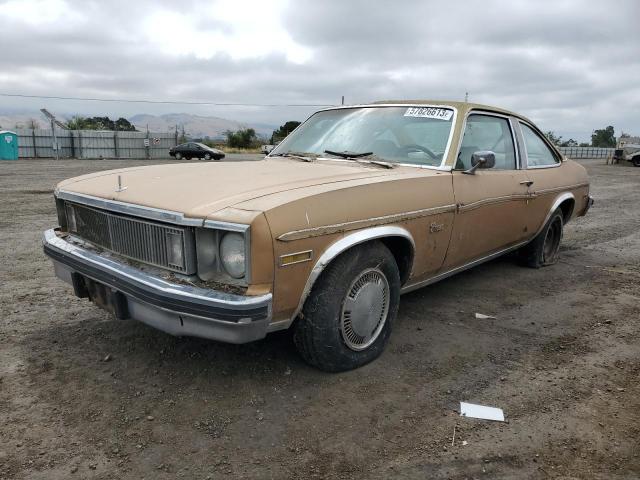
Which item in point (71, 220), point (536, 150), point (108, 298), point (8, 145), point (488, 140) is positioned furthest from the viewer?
point (8, 145)

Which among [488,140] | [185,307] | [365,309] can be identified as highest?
[488,140]

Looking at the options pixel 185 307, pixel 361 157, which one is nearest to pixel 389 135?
pixel 361 157

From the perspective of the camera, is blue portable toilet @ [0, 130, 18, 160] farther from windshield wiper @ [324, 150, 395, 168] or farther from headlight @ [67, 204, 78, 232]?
windshield wiper @ [324, 150, 395, 168]

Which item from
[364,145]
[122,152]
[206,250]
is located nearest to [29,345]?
[206,250]

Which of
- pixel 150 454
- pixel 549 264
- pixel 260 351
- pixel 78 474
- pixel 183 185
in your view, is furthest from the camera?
pixel 549 264

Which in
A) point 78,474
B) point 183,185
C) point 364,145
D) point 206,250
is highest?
point 364,145

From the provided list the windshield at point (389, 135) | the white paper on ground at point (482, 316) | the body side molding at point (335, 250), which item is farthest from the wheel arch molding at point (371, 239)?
the white paper on ground at point (482, 316)

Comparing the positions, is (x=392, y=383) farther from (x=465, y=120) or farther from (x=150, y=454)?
(x=465, y=120)

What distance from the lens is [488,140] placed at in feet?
13.6

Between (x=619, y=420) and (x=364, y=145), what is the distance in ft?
7.87

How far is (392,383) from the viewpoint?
2.83 meters

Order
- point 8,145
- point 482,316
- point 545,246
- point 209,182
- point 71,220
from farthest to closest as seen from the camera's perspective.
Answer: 1. point 8,145
2. point 545,246
3. point 482,316
4. point 71,220
5. point 209,182

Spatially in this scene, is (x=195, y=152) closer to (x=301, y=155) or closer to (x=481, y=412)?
(x=301, y=155)

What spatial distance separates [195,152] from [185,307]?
3250 centimetres
